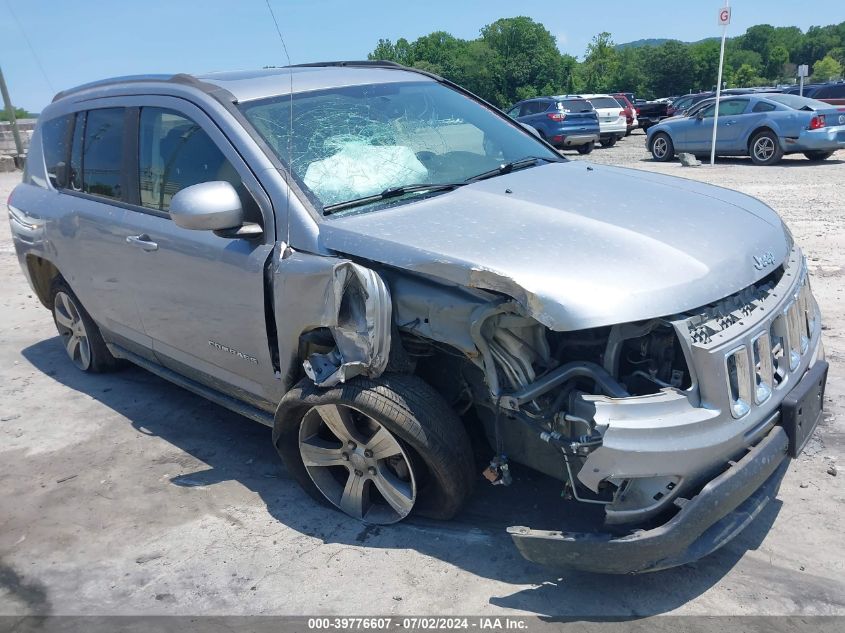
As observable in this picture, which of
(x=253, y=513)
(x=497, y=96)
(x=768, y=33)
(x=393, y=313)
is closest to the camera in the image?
(x=393, y=313)

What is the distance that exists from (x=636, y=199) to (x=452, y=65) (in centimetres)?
6103

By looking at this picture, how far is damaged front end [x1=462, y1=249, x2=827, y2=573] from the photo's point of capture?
2.55m

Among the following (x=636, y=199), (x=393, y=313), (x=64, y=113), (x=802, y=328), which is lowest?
(x=802, y=328)

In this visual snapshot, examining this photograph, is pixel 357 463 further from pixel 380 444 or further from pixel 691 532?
pixel 691 532

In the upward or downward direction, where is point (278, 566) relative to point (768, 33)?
downward

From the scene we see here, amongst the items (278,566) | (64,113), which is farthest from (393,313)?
(64,113)

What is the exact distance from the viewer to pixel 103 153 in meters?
A: 4.56

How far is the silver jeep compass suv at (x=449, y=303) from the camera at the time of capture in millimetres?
2619

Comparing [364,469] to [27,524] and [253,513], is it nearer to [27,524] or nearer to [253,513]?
[253,513]

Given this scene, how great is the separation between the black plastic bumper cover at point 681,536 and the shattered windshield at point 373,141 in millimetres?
1682

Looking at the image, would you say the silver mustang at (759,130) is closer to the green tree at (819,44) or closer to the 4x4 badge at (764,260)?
the 4x4 badge at (764,260)

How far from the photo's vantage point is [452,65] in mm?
61094

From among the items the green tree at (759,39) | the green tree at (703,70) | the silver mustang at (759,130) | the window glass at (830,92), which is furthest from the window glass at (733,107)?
the green tree at (759,39)

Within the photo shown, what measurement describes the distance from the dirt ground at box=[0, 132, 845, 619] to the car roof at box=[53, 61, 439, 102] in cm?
147
